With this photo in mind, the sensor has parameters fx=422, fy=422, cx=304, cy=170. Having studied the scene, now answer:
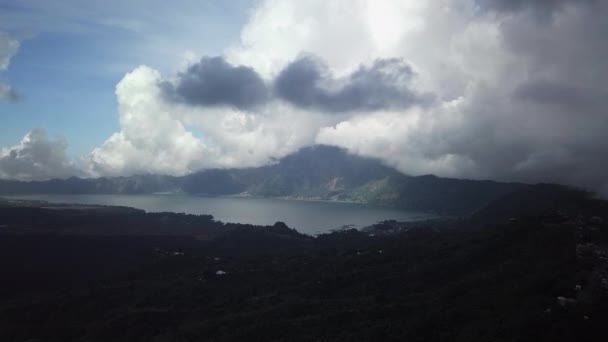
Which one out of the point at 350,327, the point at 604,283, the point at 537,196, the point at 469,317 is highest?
the point at 537,196

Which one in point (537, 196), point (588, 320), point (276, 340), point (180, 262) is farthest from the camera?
point (537, 196)

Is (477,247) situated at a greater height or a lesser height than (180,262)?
greater

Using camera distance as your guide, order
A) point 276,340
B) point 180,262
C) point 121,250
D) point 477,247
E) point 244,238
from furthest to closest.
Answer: point 244,238
point 121,250
point 180,262
point 477,247
point 276,340

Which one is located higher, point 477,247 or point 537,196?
point 537,196

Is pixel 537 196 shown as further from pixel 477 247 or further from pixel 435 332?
pixel 435 332

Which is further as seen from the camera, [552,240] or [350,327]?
[552,240]

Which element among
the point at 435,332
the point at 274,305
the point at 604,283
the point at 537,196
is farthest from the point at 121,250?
the point at 537,196

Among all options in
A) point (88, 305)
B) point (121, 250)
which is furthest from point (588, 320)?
point (121, 250)

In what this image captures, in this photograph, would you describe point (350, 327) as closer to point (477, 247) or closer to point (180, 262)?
point (477, 247)

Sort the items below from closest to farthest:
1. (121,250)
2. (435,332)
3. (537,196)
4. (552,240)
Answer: (435,332) < (552,240) < (121,250) < (537,196)
